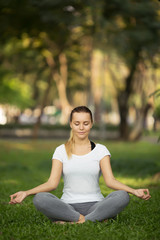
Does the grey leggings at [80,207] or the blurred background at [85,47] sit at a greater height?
the blurred background at [85,47]

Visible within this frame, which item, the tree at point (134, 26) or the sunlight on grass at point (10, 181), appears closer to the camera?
the sunlight on grass at point (10, 181)

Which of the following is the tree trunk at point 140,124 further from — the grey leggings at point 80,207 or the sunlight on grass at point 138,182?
the grey leggings at point 80,207

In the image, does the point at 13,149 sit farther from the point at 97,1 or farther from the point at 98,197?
the point at 98,197

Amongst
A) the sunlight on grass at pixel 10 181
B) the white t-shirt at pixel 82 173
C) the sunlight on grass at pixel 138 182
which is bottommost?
the sunlight on grass at pixel 138 182

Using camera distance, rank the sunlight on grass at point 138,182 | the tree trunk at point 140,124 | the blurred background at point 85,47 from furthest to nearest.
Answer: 1. the tree trunk at point 140,124
2. the blurred background at point 85,47
3. the sunlight on grass at point 138,182

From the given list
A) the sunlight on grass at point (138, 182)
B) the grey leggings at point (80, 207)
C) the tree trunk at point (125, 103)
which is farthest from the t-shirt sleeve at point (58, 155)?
the tree trunk at point (125, 103)

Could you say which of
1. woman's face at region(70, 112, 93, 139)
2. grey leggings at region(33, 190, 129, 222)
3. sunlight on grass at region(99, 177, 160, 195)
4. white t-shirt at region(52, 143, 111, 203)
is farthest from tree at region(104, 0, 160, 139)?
grey leggings at region(33, 190, 129, 222)

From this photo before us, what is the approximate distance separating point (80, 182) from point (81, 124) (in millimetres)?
598

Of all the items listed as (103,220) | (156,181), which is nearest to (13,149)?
(156,181)

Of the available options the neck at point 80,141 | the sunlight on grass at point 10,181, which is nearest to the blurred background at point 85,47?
the sunlight on grass at point 10,181

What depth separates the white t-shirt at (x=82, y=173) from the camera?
4938 mm

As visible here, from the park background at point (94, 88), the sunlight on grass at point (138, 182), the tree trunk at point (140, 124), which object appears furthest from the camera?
the tree trunk at point (140, 124)

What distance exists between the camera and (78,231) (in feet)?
15.8

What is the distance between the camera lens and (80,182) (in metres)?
4.94
